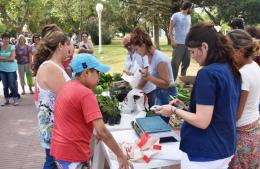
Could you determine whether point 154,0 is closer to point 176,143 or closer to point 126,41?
point 126,41

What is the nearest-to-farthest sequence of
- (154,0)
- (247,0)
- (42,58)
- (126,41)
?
(42,58)
(126,41)
(154,0)
(247,0)

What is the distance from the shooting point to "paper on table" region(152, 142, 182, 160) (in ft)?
8.77

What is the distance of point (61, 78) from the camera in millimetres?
2984

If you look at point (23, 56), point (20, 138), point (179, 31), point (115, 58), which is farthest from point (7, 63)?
point (115, 58)

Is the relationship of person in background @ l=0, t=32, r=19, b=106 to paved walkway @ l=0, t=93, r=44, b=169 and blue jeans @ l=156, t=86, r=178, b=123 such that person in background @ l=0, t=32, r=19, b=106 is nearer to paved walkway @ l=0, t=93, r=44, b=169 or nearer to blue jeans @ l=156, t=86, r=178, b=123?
paved walkway @ l=0, t=93, r=44, b=169

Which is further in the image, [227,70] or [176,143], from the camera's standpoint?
[176,143]

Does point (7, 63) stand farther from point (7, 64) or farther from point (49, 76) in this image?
point (49, 76)

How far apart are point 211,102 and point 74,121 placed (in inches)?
36.0

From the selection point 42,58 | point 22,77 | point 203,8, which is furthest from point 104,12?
point 42,58

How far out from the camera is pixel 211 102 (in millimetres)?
2104

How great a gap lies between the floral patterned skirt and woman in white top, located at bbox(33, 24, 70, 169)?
4.76ft

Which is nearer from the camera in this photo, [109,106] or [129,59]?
[109,106]

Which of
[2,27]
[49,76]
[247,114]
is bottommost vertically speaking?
[2,27]

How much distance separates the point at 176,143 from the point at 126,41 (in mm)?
2715
